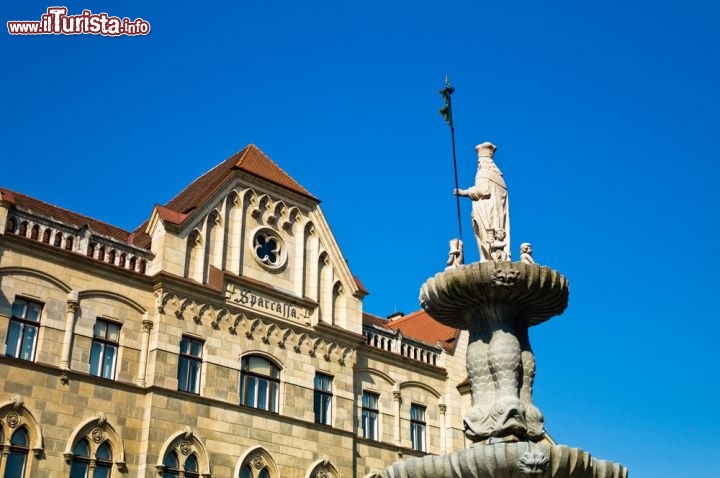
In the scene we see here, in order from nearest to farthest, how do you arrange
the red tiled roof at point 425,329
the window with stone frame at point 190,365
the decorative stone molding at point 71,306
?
the decorative stone molding at point 71,306 → the window with stone frame at point 190,365 → the red tiled roof at point 425,329

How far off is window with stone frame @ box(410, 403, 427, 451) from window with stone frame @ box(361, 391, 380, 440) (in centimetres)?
157

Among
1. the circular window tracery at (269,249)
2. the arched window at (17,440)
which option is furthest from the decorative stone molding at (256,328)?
the arched window at (17,440)

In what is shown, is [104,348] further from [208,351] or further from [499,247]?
[499,247]

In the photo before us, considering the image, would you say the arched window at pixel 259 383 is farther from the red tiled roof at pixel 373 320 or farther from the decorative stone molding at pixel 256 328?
the red tiled roof at pixel 373 320

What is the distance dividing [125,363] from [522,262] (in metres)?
13.4

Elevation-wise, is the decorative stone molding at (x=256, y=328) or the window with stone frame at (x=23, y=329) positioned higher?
the decorative stone molding at (x=256, y=328)

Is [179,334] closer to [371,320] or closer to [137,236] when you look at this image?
[137,236]

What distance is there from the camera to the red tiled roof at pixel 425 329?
1280 inches

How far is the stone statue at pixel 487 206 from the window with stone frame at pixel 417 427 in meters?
16.1

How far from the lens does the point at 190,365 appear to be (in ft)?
80.1

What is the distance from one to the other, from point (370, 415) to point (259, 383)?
4.76 meters

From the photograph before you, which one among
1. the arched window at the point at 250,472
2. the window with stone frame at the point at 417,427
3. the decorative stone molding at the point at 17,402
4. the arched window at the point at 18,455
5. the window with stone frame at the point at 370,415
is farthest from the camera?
the window with stone frame at the point at 417,427

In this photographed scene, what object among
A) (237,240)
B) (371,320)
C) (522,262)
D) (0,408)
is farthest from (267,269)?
(522,262)

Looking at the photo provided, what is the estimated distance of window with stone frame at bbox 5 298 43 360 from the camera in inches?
851
